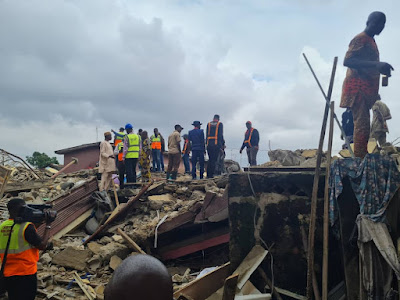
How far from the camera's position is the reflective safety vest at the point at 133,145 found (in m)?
8.98

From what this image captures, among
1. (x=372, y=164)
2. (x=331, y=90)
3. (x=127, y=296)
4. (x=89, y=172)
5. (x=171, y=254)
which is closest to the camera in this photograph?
(x=127, y=296)

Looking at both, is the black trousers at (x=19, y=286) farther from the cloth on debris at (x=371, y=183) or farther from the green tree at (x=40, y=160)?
the green tree at (x=40, y=160)

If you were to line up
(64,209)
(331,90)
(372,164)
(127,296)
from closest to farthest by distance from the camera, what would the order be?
(127,296) < (372,164) < (331,90) < (64,209)

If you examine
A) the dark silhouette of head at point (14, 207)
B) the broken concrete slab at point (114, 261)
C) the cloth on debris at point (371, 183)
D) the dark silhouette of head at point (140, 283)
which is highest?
the cloth on debris at point (371, 183)

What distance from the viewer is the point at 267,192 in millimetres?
4281

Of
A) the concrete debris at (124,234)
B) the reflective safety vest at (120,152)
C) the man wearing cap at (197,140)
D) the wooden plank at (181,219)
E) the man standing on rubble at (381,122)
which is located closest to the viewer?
the concrete debris at (124,234)

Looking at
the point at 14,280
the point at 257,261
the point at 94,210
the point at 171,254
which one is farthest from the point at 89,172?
the point at 257,261

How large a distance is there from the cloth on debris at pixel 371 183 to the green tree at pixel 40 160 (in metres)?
19.2

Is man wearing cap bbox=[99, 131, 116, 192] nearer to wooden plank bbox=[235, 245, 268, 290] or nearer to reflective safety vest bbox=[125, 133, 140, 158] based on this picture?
reflective safety vest bbox=[125, 133, 140, 158]

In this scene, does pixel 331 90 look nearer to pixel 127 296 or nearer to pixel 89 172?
pixel 127 296

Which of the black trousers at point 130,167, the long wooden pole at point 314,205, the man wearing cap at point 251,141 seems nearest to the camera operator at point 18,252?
the long wooden pole at point 314,205

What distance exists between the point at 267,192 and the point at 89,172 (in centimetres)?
1124

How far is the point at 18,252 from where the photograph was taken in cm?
392

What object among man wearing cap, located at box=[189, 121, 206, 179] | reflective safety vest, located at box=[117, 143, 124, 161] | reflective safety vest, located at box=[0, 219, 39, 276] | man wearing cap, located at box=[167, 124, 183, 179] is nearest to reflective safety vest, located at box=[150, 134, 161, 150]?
man wearing cap, located at box=[167, 124, 183, 179]
